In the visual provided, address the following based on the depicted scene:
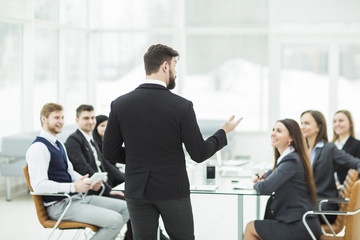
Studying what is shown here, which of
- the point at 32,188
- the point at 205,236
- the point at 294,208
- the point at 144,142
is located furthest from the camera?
the point at 205,236

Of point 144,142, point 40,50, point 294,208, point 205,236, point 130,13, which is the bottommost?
point 205,236

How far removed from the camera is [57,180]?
4.34 meters

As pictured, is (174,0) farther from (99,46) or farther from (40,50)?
(40,50)

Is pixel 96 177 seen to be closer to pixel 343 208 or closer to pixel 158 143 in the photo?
pixel 158 143

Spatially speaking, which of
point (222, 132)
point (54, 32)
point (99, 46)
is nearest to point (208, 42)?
point (99, 46)

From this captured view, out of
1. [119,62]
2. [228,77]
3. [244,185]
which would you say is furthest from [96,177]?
[119,62]

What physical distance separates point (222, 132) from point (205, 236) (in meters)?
2.87

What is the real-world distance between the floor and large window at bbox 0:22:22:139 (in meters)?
1.01

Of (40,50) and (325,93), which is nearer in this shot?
(40,50)

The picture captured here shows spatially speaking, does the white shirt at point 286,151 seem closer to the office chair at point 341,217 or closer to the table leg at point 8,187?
the office chair at point 341,217

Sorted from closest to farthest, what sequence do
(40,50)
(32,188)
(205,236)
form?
(32,188) < (205,236) < (40,50)

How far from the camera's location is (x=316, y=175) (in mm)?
4672

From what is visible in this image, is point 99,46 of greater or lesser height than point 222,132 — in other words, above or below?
above

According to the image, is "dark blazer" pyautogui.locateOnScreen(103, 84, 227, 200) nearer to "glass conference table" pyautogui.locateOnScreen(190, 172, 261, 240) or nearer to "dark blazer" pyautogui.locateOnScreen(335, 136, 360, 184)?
"glass conference table" pyautogui.locateOnScreen(190, 172, 261, 240)
